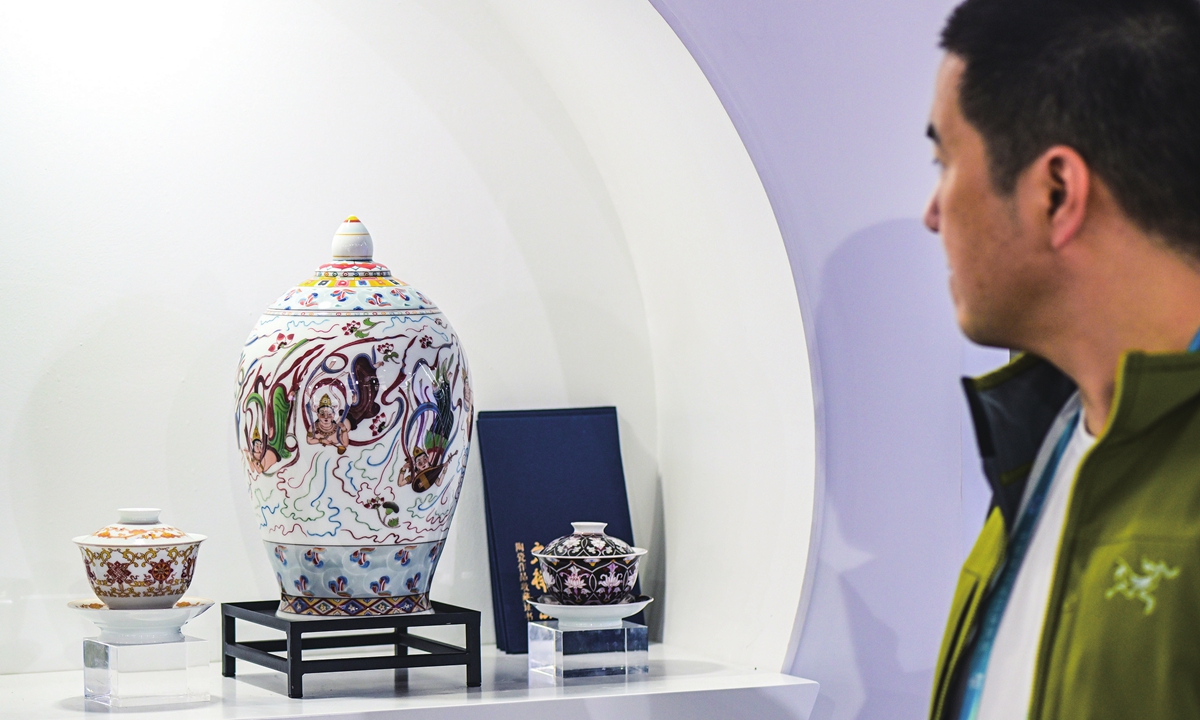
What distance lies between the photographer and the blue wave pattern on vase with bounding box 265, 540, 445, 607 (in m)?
1.31

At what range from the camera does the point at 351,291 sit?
1.32m

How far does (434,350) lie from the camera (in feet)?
4.32

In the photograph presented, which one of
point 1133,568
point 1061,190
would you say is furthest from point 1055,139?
point 1133,568

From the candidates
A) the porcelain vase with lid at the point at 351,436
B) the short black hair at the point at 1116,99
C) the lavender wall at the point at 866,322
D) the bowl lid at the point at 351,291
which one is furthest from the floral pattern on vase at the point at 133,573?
the short black hair at the point at 1116,99

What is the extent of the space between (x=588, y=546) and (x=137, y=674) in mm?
443

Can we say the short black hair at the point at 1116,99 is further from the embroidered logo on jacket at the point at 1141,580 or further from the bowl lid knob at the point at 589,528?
the bowl lid knob at the point at 589,528

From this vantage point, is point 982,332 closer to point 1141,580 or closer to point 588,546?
point 1141,580

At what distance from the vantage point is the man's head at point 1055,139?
0.67m

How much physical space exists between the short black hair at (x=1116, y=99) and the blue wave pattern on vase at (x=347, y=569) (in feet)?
2.58

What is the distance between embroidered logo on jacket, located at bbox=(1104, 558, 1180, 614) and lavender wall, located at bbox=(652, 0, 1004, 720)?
77cm

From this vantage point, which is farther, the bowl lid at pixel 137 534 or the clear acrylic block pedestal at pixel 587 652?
the clear acrylic block pedestal at pixel 587 652

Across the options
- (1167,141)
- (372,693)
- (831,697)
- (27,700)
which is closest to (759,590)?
(831,697)

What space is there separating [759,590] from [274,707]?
530mm

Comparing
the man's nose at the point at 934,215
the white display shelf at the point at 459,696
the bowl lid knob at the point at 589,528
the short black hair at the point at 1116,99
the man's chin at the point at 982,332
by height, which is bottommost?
the white display shelf at the point at 459,696
